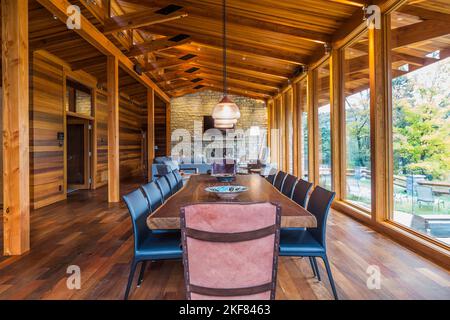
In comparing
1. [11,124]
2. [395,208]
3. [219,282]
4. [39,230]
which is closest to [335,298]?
[219,282]

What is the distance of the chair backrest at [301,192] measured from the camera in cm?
250

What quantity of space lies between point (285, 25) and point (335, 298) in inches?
178

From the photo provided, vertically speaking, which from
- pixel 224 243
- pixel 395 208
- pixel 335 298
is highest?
pixel 224 243

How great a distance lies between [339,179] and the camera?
17.3 ft

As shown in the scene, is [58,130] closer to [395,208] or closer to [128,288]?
[128,288]

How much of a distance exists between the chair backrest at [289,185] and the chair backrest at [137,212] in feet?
4.84

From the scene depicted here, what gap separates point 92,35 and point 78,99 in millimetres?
3015

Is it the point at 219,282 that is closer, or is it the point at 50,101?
the point at 219,282

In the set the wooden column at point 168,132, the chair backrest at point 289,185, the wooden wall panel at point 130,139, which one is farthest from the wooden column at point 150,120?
the chair backrest at point 289,185

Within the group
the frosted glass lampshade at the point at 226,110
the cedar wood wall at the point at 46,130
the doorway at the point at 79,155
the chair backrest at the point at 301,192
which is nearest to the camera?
the chair backrest at the point at 301,192

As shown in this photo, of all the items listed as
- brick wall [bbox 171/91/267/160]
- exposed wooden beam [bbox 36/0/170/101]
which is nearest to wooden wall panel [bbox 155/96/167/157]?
brick wall [bbox 171/91/267/160]

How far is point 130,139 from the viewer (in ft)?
35.6

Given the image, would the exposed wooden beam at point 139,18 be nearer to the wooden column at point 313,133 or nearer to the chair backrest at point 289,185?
the wooden column at point 313,133

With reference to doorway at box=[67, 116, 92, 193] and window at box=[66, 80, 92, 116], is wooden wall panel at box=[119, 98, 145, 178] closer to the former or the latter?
window at box=[66, 80, 92, 116]
